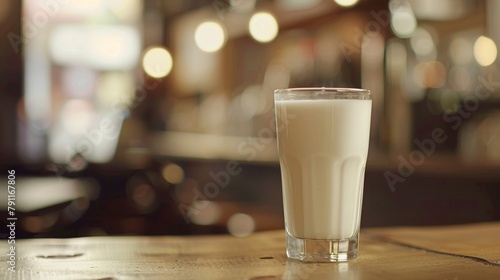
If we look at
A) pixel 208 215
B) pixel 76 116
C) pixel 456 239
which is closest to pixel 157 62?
pixel 76 116

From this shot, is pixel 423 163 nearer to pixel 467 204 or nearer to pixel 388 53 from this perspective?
pixel 467 204

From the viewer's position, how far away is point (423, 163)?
3.18 m

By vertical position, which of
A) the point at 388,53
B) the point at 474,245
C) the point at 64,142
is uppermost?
the point at 388,53

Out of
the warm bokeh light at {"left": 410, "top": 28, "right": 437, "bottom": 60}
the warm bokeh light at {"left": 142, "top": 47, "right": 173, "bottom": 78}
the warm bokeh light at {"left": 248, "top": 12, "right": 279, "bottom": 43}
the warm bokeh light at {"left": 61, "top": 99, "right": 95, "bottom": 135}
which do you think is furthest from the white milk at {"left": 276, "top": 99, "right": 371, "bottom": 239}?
the warm bokeh light at {"left": 142, "top": 47, "right": 173, "bottom": 78}

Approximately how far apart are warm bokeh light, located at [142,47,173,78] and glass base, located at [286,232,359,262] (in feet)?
22.5

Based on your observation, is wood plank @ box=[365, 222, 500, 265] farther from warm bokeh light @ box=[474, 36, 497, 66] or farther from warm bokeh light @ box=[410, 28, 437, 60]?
warm bokeh light @ box=[474, 36, 497, 66]

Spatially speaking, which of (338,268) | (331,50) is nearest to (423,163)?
(331,50)

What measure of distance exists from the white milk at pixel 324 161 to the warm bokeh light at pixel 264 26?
4645 mm

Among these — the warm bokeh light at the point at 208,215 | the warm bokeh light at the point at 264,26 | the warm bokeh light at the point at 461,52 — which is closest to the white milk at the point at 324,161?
the warm bokeh light at the point at 208,215

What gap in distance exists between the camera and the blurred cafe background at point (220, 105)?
3094mm

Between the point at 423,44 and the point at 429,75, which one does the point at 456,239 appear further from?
the point at 423,44

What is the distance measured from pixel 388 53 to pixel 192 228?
190cm

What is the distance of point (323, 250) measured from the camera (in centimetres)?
101

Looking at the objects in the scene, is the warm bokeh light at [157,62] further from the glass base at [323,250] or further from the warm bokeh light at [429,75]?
the glass base at [323,250]
